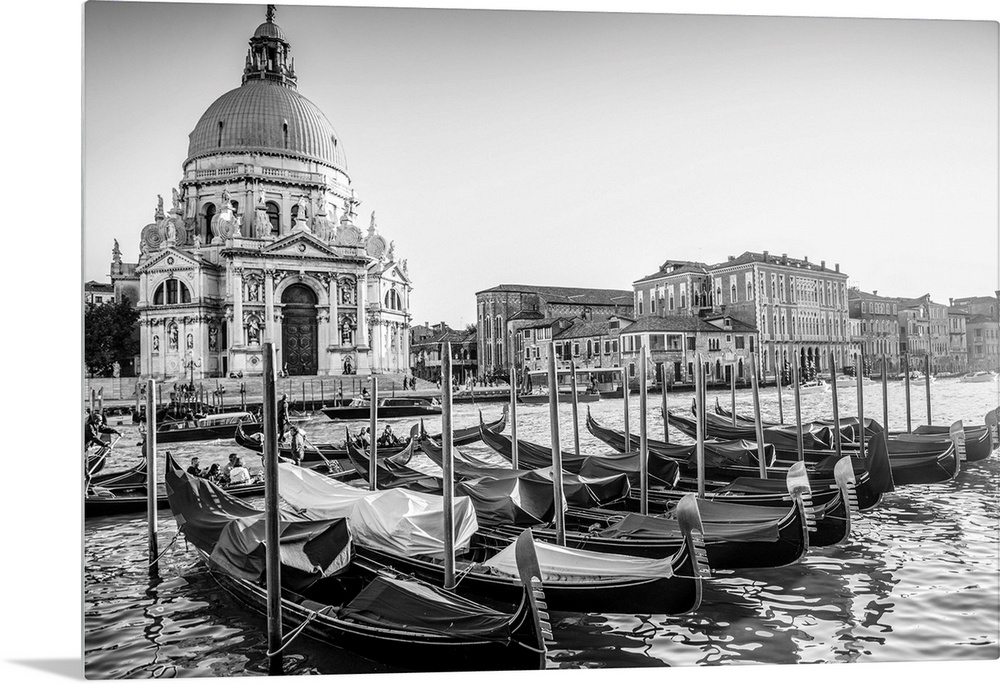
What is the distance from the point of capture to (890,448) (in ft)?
17.4

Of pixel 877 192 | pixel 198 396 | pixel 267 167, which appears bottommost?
pixel 198 396

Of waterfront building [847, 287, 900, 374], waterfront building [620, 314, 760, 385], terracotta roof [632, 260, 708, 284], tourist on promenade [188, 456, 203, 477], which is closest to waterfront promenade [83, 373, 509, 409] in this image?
tourist on promenade [188, 456, 203, 477]

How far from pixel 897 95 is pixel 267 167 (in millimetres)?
6853

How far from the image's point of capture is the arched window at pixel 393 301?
4.81 m

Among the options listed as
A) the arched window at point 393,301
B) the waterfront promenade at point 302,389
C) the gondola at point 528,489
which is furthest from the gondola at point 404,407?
the gondola at point 528,489

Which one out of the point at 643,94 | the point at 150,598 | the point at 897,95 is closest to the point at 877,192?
the point at 897,95

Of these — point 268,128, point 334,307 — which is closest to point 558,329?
point 334,307

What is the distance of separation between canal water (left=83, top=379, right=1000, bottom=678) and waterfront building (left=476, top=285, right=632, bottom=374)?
152cm

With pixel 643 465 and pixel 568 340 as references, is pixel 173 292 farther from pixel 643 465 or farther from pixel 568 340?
pixel 643 465

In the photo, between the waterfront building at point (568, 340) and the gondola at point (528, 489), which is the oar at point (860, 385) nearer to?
the waterfront building at point (568, 340)

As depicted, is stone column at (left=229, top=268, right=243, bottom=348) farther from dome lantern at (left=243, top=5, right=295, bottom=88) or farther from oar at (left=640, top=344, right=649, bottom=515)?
oar at (left=640, top=344, right=649, bottom=515)

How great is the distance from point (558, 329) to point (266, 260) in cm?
336

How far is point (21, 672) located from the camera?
2.73 meters

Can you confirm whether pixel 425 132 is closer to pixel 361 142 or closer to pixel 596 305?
pixel 361 142
